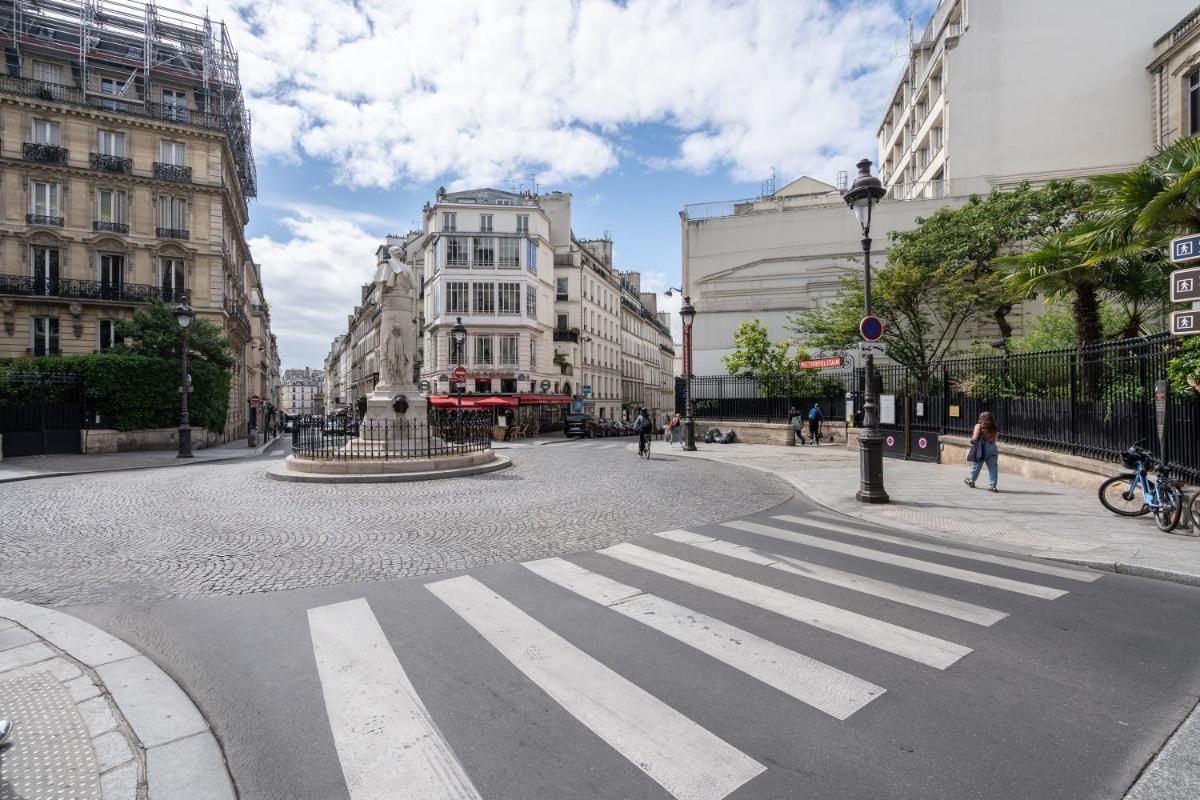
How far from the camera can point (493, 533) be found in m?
7.40

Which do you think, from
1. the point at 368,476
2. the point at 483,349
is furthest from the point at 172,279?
the point at 368,476

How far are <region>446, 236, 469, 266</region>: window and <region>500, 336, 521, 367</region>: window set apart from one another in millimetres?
6325

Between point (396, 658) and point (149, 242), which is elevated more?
point (149, 242)

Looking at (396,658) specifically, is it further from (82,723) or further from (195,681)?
(82,723)

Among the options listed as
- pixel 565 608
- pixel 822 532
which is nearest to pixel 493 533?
pixel 565 608

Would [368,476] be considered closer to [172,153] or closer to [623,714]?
[623,714]

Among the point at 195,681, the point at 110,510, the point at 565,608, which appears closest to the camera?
the point at 195,681

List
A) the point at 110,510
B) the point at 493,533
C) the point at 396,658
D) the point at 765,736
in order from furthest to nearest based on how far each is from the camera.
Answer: the point at 110,510, the point at 493,533, the point at 396,658, the point at 765,736

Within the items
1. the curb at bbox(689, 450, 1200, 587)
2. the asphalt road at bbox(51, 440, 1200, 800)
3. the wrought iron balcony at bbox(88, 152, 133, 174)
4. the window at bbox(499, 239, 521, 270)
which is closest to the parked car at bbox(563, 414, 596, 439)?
the window at bbox(499, 239, 521, 270)

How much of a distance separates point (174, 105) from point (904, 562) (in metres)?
40.9

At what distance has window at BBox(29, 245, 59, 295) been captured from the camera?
27.3 metres

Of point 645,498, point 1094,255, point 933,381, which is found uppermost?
point 1094,255

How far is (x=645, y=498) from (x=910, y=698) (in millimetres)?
6977

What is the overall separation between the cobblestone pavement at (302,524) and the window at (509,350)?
28354 mm
